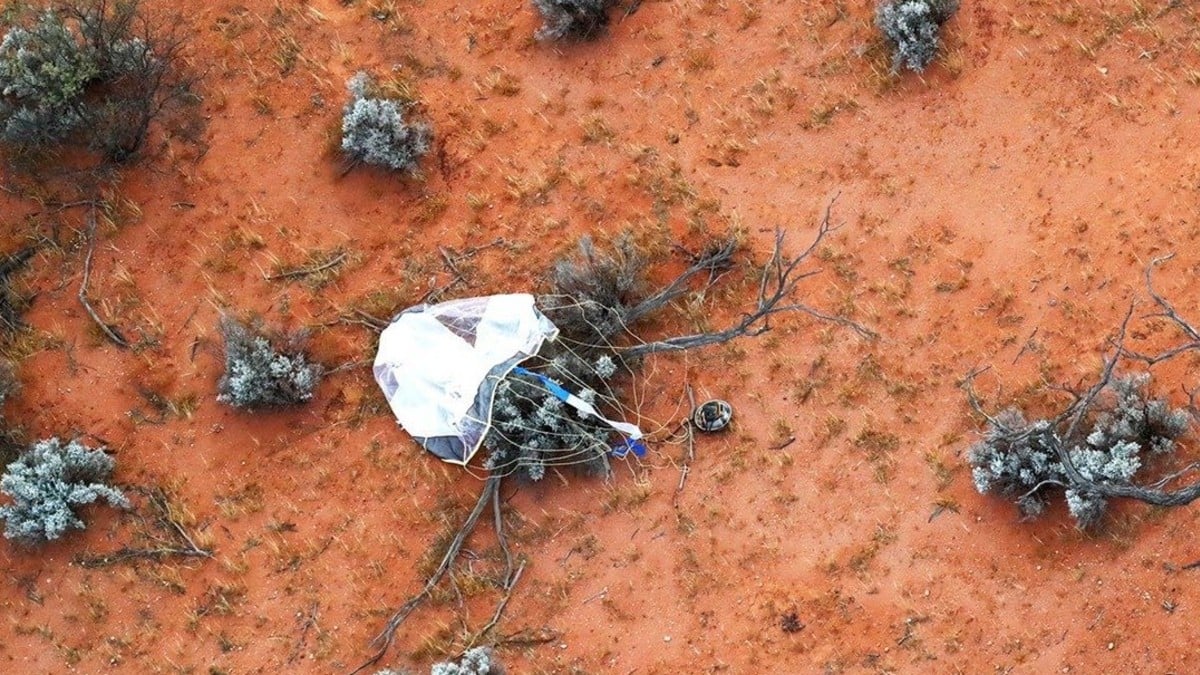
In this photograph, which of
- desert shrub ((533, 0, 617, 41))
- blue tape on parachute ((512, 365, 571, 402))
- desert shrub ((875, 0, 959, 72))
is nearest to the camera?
blue tape on parachute ((512, 365, 571, 402))

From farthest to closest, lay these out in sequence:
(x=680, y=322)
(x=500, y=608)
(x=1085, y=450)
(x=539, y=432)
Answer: (x=680, y=322) < (x=539, y=432) < (x=500, y=608) < (x=1085, y=450)

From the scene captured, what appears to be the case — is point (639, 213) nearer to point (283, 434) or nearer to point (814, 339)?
point (814, 339)

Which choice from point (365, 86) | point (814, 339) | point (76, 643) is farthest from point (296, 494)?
point (814, 339)

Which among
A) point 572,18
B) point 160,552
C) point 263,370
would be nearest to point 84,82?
point 263,370

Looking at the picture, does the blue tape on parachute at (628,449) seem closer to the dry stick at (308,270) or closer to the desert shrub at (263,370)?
the desert shrub at (263,370)

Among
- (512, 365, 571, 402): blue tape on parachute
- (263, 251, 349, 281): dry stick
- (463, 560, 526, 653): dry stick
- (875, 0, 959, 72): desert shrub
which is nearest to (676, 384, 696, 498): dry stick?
(512, 365, 571, 402): blue tape on parachute

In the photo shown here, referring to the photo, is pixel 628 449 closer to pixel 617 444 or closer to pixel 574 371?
pixel 617 444

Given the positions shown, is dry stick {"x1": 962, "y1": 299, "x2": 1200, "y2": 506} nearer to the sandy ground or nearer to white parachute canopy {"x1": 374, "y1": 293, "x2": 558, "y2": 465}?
the sandy ground
